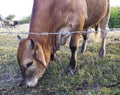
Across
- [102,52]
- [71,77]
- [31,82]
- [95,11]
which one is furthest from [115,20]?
[31,82]

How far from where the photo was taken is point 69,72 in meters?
7.34

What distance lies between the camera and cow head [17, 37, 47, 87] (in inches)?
255

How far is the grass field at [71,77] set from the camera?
678 centimetres

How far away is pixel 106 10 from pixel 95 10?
78 cm

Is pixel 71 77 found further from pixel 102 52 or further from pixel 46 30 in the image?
pixel 102 52

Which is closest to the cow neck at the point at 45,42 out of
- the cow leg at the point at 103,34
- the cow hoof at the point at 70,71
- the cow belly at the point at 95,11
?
the cow hoof at the point at 70,71

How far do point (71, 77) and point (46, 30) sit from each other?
41.1 inches

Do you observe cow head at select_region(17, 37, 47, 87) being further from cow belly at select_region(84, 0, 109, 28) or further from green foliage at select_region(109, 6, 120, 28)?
green foliage at select_region(109, 6, 120, 28)

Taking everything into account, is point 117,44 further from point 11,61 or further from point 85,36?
point 11,61

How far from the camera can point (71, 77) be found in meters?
7.17

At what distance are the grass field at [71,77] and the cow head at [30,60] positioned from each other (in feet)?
0.93

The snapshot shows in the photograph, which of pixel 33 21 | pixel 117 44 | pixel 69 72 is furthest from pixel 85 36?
pixel 33 21

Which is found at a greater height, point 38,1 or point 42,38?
point 38,1

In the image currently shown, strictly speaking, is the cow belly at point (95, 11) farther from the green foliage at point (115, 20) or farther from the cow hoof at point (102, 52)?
the green foliage at point (115, 20)
